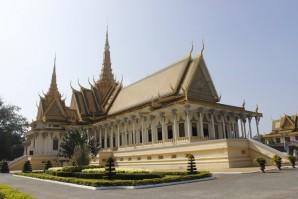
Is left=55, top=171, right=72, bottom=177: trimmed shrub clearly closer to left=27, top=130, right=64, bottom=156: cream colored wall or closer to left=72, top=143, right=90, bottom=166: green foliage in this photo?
left=72, top=143, right=90, bottom=166: green foliage

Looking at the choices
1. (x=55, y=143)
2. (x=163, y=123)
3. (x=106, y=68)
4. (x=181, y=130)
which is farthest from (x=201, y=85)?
(x=106, y=68)

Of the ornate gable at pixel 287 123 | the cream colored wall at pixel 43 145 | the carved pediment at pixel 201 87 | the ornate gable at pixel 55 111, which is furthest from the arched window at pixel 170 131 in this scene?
the ornate gable at pixel 287 123

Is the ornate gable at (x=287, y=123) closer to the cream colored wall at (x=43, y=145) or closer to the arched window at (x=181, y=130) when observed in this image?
the arched window at (x=181, y=130)

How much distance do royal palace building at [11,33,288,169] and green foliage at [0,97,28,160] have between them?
1219 cm

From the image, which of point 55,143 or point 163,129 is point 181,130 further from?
point 55,143

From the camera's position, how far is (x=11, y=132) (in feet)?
177

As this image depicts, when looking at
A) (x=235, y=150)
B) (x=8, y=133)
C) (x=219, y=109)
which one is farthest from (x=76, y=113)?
(x=235, y=150)

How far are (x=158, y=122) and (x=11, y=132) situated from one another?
38078 mm

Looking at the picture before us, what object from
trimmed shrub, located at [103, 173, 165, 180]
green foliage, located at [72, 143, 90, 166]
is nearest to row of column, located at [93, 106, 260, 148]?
green foliage, located at [72, 143, 90, 166]

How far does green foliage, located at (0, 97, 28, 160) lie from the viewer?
167ft

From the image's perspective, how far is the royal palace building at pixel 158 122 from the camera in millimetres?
21172

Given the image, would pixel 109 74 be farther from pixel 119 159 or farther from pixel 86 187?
pixel 86 187

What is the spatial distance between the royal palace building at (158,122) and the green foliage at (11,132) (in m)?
12.2

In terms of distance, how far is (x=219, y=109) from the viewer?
87.9 feet
